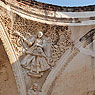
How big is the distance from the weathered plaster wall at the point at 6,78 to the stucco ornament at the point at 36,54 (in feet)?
1.56

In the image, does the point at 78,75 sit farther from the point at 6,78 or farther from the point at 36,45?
the point at 6,78

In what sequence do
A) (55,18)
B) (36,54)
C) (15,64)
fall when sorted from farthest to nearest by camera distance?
(55,18), (36,54), (15,64)

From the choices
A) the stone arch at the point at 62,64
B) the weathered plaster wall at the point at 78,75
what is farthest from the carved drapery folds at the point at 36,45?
the weathered plaster wall at the point at 78,75

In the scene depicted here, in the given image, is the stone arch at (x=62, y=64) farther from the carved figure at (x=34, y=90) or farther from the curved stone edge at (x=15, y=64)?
the curved stone edge at (x=15, y=64)

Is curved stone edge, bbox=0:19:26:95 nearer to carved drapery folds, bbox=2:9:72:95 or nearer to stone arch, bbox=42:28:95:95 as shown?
carved drapery folds, bbox=2:9:72:95

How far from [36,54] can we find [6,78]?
101cm

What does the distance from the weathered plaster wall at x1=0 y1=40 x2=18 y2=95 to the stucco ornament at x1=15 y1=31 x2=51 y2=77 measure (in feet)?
1.56

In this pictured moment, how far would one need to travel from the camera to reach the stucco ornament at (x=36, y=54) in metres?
6.16

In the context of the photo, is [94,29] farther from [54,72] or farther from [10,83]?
[10,83]

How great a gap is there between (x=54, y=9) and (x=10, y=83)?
7.43ft

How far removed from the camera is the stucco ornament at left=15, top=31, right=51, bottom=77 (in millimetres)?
6164

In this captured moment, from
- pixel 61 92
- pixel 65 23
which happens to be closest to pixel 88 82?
pixel 61 92

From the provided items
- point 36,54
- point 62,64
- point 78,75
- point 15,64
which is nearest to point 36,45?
point 36,54

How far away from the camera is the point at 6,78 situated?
21.2ft
